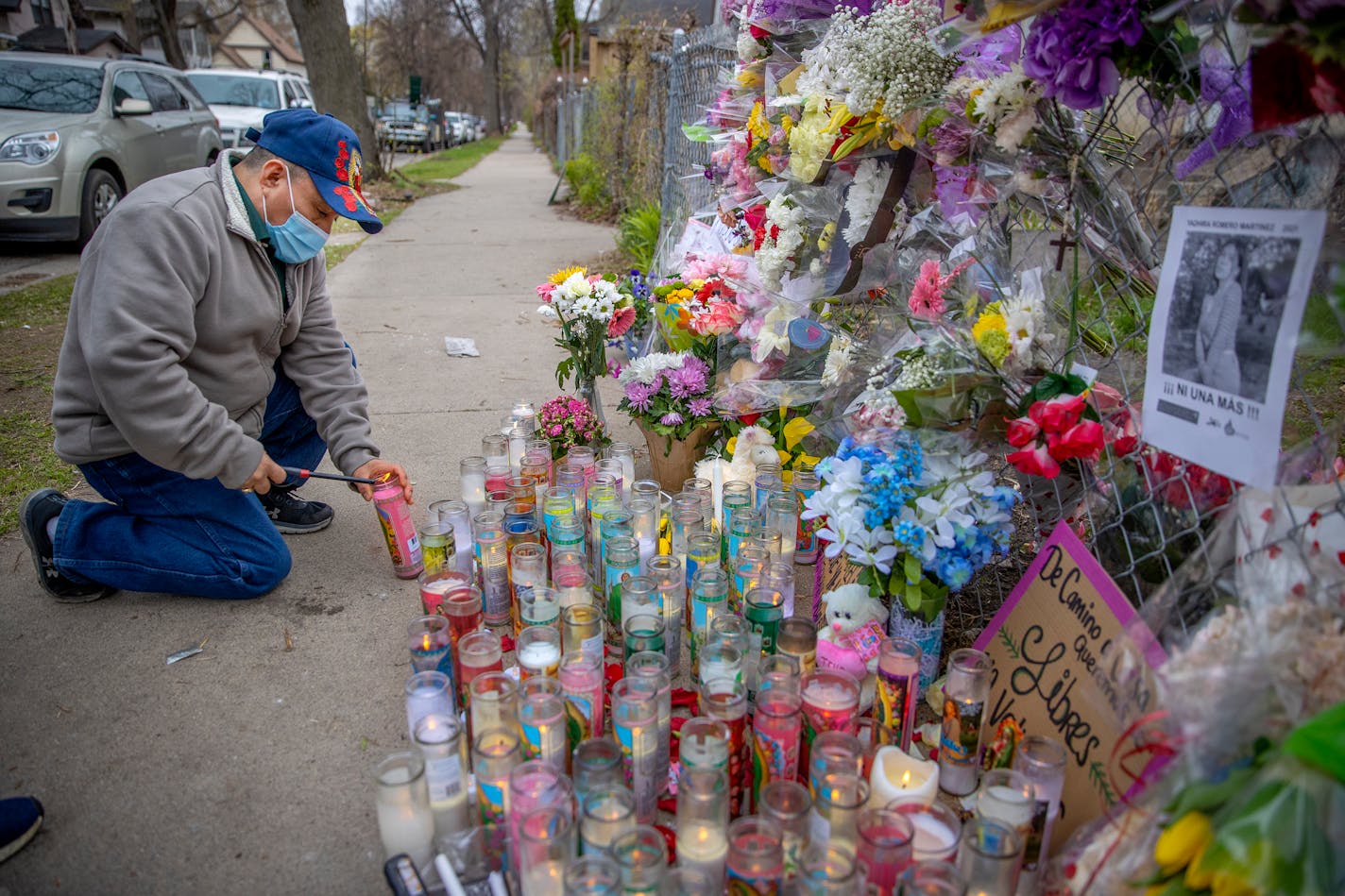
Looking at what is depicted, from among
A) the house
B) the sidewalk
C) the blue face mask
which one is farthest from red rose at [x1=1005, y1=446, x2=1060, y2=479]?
the house

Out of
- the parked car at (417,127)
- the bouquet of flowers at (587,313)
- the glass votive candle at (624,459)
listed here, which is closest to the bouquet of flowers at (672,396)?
the glass votive candle at (624,459)

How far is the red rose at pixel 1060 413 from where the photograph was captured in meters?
1.96

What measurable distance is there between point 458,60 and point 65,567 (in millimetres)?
53788

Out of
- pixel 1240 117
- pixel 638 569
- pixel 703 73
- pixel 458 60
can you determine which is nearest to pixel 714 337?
pixel 638 569

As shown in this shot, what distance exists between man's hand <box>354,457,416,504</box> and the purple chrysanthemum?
915 millimetres

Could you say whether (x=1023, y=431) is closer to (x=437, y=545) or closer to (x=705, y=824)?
(x=705, y=824)

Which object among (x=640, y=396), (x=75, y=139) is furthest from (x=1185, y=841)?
(x=75, y=139)

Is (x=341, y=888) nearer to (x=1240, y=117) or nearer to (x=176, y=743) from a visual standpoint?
(x=176, y=743)

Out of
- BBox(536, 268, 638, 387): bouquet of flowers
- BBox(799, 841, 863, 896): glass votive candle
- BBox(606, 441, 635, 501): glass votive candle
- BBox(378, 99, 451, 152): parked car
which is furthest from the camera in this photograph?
BBox(378, 99, 451, 152): parked car

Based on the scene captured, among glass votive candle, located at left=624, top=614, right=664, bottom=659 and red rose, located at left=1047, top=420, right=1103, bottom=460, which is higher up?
red rose, located at left=1047, top=420, right=1103, bottom=460

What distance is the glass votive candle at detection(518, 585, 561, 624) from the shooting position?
2324 mm

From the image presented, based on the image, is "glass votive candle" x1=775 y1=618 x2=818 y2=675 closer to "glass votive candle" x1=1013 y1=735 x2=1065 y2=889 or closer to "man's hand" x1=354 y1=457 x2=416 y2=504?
"glass votive candle" x1=1013 y1=735 x2=1065 y2=889

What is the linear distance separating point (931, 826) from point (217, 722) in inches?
72.7

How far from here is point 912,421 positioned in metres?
2.20
